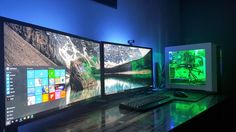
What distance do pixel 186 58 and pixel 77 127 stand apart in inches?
54.6

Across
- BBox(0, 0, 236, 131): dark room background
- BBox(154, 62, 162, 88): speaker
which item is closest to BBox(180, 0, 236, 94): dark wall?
BBox(0, 0, 236, 131): dark room background

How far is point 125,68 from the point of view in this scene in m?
1.37

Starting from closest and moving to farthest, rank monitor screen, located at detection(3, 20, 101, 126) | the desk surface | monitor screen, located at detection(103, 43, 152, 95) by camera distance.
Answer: monitor screen, located at detection(3, 20, 101, 126)
the desk surface
monitor screen, located at detection(103, 43, 152, 95)

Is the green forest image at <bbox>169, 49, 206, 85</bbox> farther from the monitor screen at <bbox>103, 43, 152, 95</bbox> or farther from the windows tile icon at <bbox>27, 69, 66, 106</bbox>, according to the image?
the windows tile icon at <bbox>27, 69, 66, 106</bbox>

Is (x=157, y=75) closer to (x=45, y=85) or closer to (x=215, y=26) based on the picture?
(x=215, y=26)

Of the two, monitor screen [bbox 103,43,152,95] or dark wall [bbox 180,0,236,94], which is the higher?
dark wall [bbox 180,0,236,94]

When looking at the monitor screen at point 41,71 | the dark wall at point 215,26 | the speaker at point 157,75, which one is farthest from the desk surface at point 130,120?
the dark wall at point 215,26

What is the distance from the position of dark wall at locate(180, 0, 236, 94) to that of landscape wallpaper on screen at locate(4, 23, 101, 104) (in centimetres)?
196

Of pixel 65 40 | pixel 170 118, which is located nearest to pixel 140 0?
pixel 65 40

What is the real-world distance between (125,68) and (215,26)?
176 centimetres

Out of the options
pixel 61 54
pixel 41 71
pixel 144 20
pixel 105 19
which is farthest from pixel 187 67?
pixel 41 71

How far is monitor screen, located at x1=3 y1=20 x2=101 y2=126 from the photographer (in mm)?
626

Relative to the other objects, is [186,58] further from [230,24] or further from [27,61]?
[27,61]

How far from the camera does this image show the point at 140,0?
1872mm
